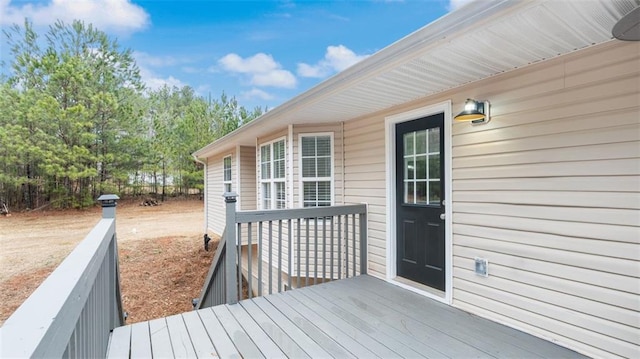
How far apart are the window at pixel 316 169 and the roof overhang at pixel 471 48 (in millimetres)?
1280

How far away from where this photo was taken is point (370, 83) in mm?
2771

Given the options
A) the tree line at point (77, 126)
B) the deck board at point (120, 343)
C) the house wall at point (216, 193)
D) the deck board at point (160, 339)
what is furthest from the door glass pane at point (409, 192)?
the tree line at point (77, 126)

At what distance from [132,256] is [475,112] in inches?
365

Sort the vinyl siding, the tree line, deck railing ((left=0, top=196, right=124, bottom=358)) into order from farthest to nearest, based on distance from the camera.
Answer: the tree line < the vinyl siding < deck railing ((left=0, top=196, right=124, bottom=358))

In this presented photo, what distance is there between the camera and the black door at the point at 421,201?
126 inches

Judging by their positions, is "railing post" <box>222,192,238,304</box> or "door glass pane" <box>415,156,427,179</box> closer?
"railing post" <box>222,192,238,304</box>

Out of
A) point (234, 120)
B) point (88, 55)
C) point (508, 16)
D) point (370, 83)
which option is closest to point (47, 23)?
point (88, 55)

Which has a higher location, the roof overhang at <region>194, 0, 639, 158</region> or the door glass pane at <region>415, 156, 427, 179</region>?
the roof overhang at <region>194, 0, 639, 158</region>

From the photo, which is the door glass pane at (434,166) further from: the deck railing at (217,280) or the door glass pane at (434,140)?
the deck railing at (217,280)

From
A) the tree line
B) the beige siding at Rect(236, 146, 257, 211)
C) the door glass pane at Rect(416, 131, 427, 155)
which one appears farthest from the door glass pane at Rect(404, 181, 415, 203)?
the tree line

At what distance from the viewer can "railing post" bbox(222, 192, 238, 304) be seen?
2.96 metres

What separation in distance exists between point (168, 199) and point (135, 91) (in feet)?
23.3

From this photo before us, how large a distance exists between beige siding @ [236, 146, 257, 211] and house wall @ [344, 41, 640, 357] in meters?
5.63

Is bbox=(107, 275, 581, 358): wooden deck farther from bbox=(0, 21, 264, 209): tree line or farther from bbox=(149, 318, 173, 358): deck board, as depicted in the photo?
bbox=(0, 21, 264, 209): tree line
